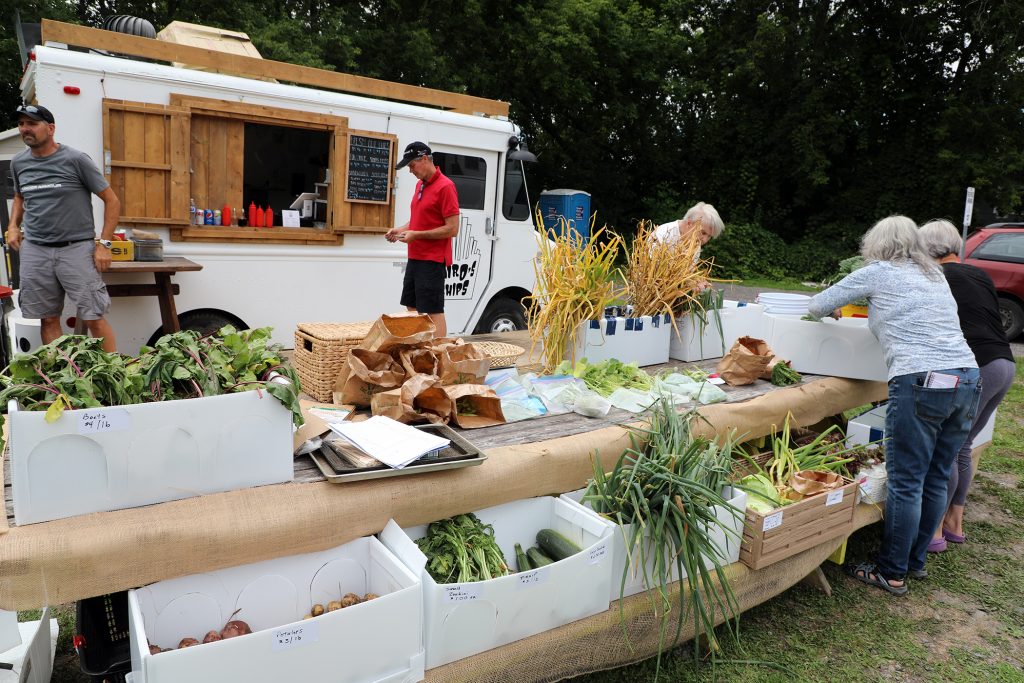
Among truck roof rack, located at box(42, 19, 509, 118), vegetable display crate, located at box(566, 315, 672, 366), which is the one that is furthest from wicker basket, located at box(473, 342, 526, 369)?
truck roof rack, located at box(42, 19, 509, 118)

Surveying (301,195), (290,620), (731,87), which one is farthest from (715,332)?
(731,87)

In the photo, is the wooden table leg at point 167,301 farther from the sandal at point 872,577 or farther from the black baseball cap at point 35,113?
the sandal at point 872,577

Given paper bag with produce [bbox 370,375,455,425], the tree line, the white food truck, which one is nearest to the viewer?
paper bag with produce [bbox 370,375,455,425]

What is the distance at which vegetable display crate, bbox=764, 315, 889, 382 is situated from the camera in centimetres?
421

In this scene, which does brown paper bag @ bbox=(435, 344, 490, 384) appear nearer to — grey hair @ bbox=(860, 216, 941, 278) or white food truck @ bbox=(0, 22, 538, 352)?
white food truck @ bbox=(0, 22, 538, 352)

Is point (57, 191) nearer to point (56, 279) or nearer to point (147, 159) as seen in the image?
point (56, 279)

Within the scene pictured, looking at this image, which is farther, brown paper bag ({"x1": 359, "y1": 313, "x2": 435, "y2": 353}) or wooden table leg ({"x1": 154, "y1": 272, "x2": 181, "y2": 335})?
wooden table leg ({"x1": 154, "y1": 272, "x2": 181, "y2": 335})

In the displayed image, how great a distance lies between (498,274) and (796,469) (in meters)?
4.01

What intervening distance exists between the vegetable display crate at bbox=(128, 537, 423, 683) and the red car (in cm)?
1116

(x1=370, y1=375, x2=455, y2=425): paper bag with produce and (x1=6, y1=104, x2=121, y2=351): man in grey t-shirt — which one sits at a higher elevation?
(x1=6, y1=104, x2=121, y2=351): man in grey t-shirt

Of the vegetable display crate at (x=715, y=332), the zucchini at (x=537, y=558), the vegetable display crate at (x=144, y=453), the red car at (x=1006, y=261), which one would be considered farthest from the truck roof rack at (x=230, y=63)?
the red car at (x=1006, y=261)

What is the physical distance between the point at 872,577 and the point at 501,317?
4353mm

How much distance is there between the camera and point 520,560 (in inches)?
110

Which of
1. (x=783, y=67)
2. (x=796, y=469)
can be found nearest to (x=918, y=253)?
(x=796, y=469)
